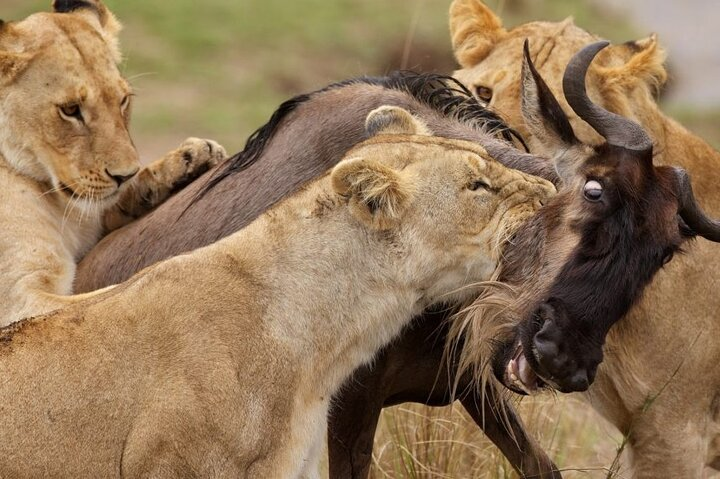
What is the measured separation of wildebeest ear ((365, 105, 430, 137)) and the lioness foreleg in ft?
3.85

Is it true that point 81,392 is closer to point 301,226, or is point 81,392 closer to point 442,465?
point 301,226

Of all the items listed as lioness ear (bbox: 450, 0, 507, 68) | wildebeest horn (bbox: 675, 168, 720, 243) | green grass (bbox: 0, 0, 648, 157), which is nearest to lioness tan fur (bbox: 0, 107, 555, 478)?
wildebeest horn (bbox: 675, 168, 720, 243)

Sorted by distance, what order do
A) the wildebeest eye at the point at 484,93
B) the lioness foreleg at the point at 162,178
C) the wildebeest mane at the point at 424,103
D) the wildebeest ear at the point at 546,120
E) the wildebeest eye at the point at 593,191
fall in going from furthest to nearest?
the lioness foreleg at the point at 162,178 → the wildebeest eye at the point at 484,93 → the wildebeest mane at the point at 424,103 → the wildebeest ear at the point at 546,120 → the wildebeest eye at the point at 593,191

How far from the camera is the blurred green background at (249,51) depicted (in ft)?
43.2

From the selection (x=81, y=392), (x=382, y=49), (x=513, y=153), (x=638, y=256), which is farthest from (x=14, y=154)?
(x=382, y=49)

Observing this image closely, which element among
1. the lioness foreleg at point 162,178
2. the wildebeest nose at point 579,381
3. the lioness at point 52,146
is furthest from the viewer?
the lioness foreleg at point 162,178

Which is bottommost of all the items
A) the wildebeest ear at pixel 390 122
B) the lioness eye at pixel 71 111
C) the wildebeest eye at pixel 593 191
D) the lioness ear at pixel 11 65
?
the lioness eye at pixel 71 111

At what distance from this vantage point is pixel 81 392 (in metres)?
4.16

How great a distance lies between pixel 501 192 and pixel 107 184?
5.03 feet

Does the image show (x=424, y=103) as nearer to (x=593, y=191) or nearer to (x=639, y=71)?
(x=593, y=191)

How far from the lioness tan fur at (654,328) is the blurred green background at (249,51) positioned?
7080 mm

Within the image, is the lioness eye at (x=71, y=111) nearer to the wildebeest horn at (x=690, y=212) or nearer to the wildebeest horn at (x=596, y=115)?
the wildebeest horn at (x=596, y=115)

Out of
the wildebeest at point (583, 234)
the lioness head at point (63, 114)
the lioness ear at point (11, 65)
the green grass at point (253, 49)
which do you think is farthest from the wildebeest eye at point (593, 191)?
the green grass at point (253, 49)

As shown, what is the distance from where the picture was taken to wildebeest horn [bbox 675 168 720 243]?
13.8ft
